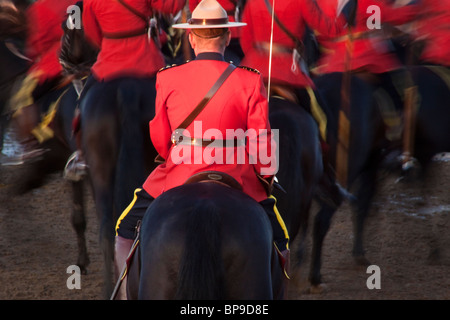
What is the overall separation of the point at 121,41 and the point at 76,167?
3.67 feet

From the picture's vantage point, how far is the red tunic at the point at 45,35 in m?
6.75

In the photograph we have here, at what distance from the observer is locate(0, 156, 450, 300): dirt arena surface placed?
6223 millimetres

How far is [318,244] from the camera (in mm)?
6355

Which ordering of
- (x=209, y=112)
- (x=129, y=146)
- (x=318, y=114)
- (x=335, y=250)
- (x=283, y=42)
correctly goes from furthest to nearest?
(x=335, y=250)
(x=318, y=114)
(x=283, y=42)
(x=129, y=146)
(x=209, y=112)

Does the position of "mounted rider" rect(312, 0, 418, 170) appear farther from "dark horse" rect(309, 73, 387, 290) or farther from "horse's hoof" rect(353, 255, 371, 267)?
"horse's hoof" rect(353, 255, 371, 267)

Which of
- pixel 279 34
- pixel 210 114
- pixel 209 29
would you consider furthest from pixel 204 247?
pixel 279 34

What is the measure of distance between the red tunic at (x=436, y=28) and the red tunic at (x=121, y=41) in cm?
248

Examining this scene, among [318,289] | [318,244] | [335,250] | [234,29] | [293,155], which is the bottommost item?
[318,289]

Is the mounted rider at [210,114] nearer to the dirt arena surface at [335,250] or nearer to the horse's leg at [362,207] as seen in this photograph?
the dirt arena surface at [335,250]

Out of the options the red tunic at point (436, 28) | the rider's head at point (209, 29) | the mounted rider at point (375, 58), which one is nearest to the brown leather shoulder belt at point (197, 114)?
the rider's head at point (209, 29)

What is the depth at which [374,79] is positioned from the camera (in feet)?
21.5

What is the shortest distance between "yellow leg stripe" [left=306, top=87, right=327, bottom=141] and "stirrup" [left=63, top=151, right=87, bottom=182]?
1773 millimetres

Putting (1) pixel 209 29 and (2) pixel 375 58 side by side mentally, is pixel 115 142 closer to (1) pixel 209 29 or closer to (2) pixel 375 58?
(1) pixel 209 29
